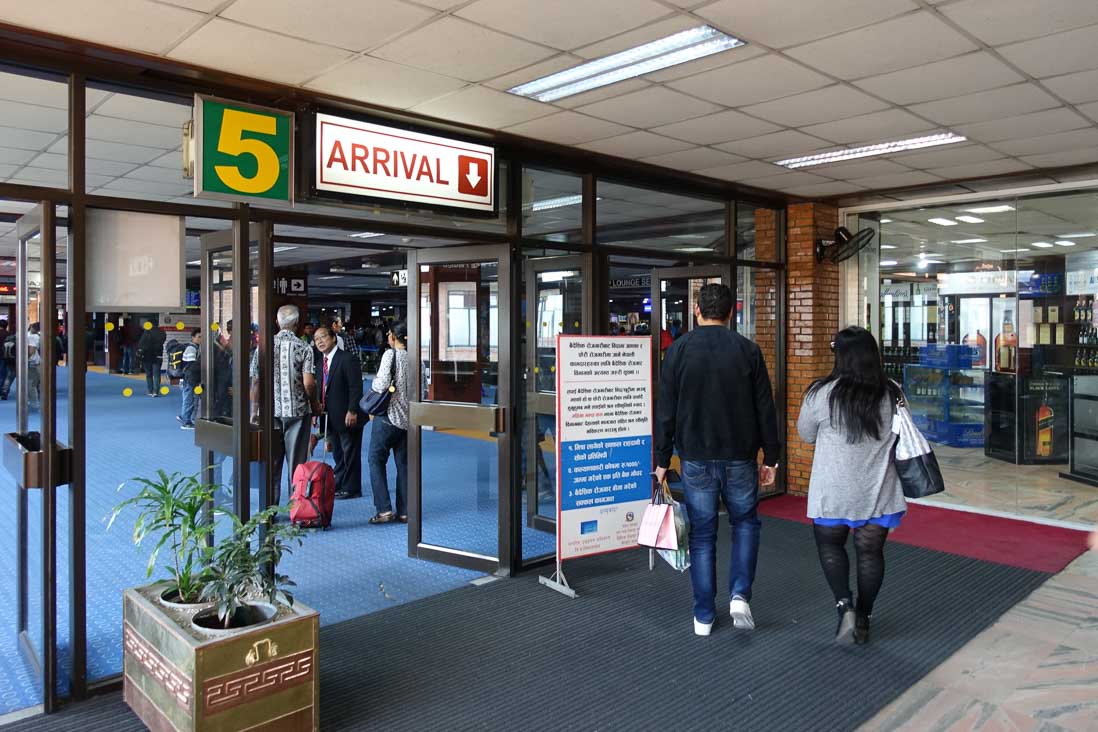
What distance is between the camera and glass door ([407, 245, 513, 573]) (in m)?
4.57

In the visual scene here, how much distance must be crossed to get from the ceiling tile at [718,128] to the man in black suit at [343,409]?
2913 mm

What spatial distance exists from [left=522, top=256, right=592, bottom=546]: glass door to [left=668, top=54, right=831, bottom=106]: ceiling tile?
1414mm

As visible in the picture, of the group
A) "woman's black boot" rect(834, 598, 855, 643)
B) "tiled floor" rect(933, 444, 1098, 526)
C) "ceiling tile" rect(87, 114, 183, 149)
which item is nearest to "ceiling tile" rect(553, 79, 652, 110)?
"ceiling tile" rect(87, 114, 183, 149)

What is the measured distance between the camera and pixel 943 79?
369 cm

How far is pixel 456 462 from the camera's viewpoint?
8.09m

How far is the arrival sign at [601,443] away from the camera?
4.22 meters

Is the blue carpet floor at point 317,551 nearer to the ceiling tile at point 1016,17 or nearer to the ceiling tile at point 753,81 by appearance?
the ceiling tile at point 753,81

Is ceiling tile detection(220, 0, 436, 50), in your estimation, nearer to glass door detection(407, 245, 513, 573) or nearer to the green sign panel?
the green sign panel

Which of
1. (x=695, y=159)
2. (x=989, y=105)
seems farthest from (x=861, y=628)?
(x=695, y=159)

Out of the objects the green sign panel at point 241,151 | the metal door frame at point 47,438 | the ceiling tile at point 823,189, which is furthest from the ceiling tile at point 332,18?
the ceiling tile at point 823,189

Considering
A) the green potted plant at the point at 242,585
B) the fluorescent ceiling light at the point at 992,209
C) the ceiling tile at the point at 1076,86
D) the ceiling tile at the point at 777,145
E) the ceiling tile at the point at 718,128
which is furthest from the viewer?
the fluorescent ceiling light at the point at 992,209

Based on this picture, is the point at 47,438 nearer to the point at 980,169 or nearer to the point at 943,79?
the point at 943,79

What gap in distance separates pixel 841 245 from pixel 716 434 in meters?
3.78

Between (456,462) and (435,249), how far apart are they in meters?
3.83
